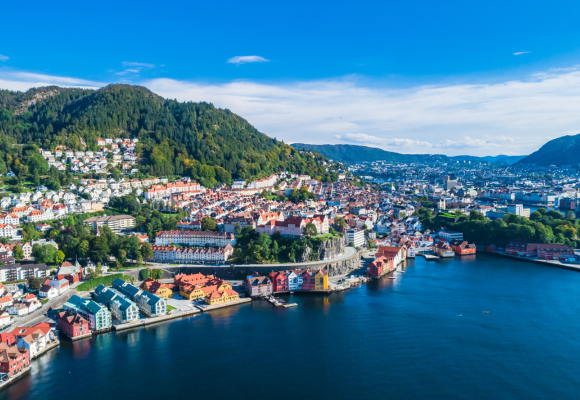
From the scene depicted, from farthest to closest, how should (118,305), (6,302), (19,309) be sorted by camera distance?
(118,305)
(6,302)
(19,309)

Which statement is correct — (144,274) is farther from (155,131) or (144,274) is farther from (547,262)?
(155,131)

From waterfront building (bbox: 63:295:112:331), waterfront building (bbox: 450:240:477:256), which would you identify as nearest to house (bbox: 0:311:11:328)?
waterfront building (bbox: 63:295:112:331)

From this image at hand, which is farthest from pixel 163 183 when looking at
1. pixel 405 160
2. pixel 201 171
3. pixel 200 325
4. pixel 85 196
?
pixel 405 160

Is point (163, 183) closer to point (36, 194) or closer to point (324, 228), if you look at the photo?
point (36, 194)

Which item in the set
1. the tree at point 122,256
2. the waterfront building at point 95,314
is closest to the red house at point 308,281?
the waterfront building at point 95,314

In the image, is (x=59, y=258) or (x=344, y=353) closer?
(x=344, y=353)

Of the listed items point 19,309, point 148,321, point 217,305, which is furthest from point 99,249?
point 217,305
